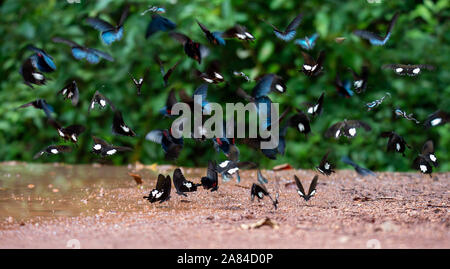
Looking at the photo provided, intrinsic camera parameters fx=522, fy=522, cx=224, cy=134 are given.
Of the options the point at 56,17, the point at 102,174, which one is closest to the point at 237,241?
the point at 102,174

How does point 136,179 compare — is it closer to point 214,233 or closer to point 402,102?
point 214,233

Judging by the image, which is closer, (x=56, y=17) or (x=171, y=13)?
(x=171, y=13)

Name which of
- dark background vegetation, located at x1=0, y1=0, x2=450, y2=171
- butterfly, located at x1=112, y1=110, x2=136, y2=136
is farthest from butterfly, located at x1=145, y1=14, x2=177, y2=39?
dark background vegetation, located at x1=0, y1=0, x2=450, y2=171

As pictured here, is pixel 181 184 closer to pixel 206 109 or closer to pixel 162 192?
pixel 162 192

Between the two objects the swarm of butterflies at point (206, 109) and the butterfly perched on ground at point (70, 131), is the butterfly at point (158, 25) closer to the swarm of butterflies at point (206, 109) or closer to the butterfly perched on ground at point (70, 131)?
the swarm of butterflies at point (206, 109)

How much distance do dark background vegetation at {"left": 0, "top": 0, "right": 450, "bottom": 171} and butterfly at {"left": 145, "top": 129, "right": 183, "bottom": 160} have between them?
1.81m

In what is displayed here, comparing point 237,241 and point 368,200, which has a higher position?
point 368,200

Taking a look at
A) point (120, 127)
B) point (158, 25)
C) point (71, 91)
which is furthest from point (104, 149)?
point (158, 25)

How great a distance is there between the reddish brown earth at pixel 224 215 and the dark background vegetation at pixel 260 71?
1.30 m

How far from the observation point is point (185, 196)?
8.30 feet

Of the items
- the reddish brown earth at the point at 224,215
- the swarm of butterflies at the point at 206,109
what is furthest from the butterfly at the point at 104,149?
the reddish brown earth at the point at 224,215

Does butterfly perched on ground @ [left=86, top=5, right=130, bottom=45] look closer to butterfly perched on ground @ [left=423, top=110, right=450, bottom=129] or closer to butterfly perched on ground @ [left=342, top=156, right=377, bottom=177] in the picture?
butterfly perched on ground @ [left=342, top=156, right=377, bottom=177]

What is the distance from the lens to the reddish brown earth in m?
1.69

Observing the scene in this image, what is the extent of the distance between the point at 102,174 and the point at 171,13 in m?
1.70
